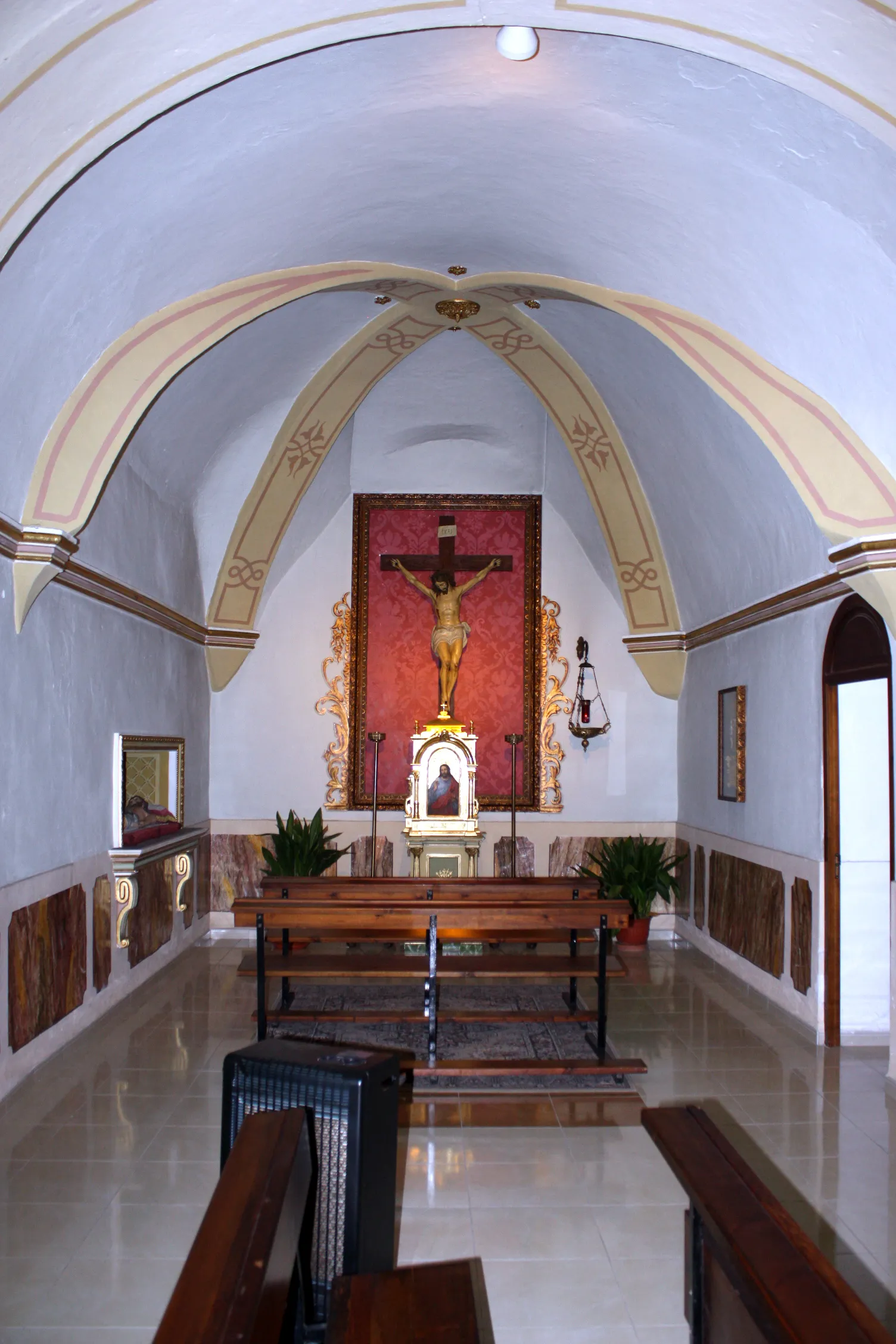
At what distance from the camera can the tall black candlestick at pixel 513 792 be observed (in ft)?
31.3

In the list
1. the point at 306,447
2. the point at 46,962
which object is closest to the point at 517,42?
the point at 46,962

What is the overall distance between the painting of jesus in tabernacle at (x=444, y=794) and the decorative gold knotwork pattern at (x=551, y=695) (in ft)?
3.89

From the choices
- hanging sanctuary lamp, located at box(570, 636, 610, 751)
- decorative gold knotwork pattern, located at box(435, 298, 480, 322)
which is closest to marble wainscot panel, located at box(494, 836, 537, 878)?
hanging sanctuary lamp, located at box(570, 636, 610, 751)

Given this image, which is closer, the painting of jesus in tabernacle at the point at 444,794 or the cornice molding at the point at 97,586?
the cornice molding at the point at 97,586

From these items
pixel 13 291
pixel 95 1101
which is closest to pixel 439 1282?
pixel 95 1101

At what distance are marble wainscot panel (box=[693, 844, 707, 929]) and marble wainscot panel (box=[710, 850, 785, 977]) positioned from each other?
0.20 meters

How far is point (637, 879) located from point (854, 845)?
3076 millimetres

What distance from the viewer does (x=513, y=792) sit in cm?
955

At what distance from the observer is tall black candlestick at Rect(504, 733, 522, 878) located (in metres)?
9.55

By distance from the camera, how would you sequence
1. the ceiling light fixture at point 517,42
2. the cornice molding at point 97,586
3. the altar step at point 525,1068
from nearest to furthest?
the ceiling light fixture at point 517,42, the cornice molding at point 97,586, the altar step at point 525,1068

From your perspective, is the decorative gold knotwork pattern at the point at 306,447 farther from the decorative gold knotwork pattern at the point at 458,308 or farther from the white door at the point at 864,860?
the white door at the point at 864,860

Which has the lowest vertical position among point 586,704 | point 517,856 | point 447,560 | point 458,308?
point 517,856

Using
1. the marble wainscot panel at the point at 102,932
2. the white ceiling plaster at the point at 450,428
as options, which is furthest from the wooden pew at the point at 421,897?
the white ceiling plaster at the point at 450,428

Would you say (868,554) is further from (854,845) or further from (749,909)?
(749,909)
